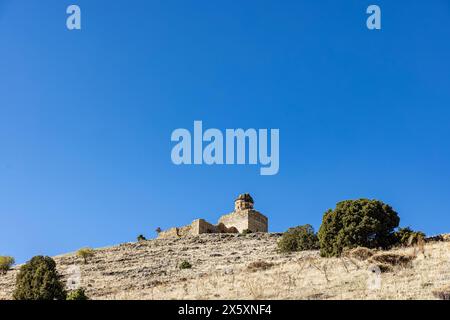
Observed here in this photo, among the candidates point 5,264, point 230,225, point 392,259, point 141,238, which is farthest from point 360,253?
point 230,225

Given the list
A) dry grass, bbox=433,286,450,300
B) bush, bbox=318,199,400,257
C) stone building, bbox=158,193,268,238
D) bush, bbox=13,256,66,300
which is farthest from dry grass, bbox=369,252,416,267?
stone building, bbox=158,193,268,238

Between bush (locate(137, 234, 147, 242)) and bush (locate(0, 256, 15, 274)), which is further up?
bush (locate(137, 234, 147, 242))

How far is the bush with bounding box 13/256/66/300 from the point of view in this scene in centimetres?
2694

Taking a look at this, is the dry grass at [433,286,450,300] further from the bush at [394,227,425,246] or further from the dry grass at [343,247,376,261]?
the bush at [394,227,425,246]

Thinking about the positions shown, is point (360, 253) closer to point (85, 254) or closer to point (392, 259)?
point (392, 259)

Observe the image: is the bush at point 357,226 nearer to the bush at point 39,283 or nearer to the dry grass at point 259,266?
the dry grass at point 259,266

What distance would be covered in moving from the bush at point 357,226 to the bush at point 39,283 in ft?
47.6

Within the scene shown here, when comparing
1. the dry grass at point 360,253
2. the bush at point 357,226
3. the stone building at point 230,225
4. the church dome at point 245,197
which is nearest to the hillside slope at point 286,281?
the dry grass at point 360,253

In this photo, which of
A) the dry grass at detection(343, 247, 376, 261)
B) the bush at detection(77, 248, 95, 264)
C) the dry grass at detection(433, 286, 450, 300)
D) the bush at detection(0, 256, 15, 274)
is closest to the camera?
the dry grass at detection(433, 286, 450, 300)

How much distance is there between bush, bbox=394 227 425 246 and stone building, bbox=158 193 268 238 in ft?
130

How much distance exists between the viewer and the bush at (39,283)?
2694 centimetres
